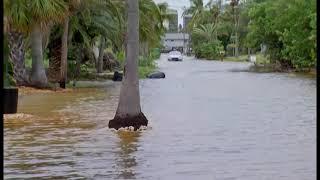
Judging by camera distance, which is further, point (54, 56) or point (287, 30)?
point (287, 30)

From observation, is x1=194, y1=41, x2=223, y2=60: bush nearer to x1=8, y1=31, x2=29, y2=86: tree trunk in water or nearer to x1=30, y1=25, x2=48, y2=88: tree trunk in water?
x1=30, y1=25, x2=48, y2=88: tree trunk in water

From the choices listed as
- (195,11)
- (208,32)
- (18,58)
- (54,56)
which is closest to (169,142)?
(18,58)

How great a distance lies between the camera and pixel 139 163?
1069 cm

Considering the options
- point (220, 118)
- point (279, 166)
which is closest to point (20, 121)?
point (220, 118)

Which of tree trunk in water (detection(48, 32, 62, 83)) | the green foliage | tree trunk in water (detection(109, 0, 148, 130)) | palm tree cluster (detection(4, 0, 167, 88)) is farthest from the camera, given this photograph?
the green foliage

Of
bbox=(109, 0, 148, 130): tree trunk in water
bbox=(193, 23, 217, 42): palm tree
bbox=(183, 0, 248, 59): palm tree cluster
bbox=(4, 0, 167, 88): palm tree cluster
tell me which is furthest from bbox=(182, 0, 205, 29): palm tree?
bbox=(109, 0, 148, 130): tree trunk in water

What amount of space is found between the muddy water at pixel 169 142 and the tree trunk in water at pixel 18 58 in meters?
Answer: 5.23

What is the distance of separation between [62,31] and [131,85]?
58.9 ft

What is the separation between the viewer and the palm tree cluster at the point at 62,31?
22719 millimetres

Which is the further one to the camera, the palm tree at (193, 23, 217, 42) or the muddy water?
the palm tree at (193, 23, 217, 42)

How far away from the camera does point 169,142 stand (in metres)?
13.2

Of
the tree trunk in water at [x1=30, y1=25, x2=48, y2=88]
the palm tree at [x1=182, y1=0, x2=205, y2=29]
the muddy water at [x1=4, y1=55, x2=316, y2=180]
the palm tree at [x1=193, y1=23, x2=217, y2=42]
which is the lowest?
the muddy water at [x1=4, y1=55, x2=316, y2=180]

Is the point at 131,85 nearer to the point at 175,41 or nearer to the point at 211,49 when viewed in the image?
the point at 211,49

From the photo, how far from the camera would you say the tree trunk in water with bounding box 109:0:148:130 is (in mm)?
14242
